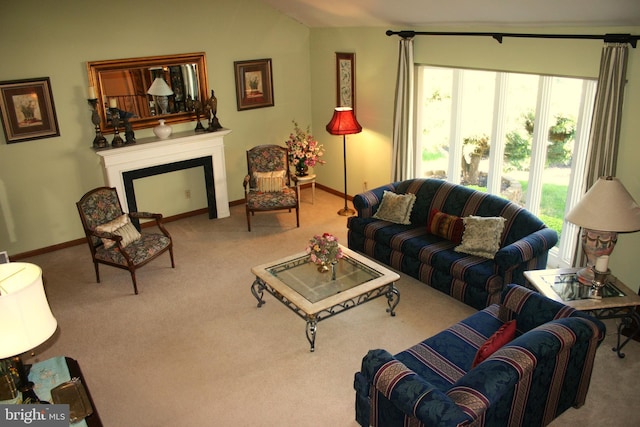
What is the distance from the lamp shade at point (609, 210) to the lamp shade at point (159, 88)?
534 cm

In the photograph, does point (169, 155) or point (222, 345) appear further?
point (169, 155)

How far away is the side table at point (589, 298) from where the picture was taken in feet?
13.4

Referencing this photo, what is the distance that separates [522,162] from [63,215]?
5699 mm

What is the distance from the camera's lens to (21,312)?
7.83 ft

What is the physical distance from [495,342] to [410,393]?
2.43ft

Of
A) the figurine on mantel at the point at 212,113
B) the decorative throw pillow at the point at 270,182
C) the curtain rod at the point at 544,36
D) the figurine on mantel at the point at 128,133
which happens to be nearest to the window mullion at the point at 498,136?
the curtain rod at the point at 544,36

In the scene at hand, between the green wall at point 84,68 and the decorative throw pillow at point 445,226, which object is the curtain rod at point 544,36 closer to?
the decorative throw pillow at point 445,226

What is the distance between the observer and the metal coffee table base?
15.0ft

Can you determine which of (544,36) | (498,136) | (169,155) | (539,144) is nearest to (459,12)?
(544,36)

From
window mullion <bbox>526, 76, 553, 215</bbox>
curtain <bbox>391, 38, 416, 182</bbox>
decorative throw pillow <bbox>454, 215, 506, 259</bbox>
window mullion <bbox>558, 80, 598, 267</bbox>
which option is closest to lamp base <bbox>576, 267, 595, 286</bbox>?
window mullion <bbox>558, 80, 598, 267</bbox>

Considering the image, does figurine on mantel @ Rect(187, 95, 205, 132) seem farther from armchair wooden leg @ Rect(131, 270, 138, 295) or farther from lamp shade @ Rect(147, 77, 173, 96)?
armchair wooden leg @ Rect(131, 270, 138, 295)

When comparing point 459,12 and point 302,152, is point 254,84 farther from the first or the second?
point 459,12

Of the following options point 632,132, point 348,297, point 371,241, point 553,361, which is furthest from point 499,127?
point 553,361

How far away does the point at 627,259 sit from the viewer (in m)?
4.93
